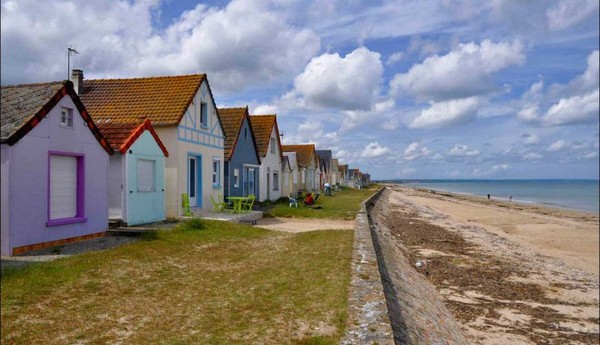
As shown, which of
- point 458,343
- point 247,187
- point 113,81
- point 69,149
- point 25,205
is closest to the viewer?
point 25,205

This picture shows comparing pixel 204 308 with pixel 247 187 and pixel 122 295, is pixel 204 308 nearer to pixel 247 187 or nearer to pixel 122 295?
pixel 122 295

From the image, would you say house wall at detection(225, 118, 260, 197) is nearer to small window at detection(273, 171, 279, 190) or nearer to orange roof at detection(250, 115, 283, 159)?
orange roof at detection(250, 115, 283, 159)

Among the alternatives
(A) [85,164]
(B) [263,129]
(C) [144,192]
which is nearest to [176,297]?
(A) [85,164]

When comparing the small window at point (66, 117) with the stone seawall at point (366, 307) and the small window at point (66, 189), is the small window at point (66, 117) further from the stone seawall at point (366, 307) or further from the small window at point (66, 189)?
the stone seawall at point (366, 307)

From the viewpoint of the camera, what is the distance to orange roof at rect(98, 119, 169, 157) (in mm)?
13528

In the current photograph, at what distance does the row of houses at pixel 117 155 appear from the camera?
404cm

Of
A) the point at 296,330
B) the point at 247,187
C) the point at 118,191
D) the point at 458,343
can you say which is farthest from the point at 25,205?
the point at 247,187

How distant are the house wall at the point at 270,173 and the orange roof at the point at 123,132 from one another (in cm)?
1587

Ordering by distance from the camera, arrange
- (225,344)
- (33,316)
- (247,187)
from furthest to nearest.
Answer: (247,187)
(33,316)
(225,344)

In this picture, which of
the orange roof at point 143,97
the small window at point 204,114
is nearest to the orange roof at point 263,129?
the small window at point 204,114

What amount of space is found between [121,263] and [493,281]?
10586mm

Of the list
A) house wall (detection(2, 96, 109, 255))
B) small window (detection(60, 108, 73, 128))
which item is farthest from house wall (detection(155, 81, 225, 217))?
small window (detection(60, 108, 73, 128))

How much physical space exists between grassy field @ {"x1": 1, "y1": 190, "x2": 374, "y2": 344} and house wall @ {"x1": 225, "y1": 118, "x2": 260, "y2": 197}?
546 inches

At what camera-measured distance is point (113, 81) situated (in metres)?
20.1
